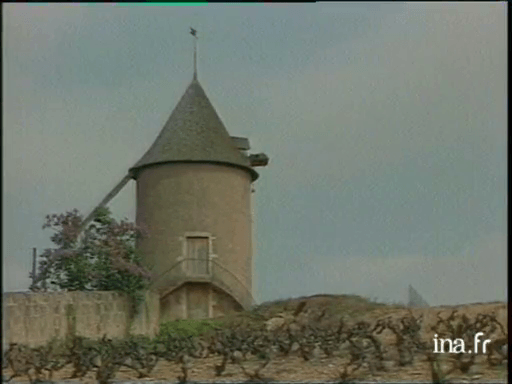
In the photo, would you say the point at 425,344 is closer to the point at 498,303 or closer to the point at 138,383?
the point at 498,303

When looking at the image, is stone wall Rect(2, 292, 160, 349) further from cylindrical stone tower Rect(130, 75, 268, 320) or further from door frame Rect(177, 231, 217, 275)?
door frame Rect(177, 231, 217, 275)

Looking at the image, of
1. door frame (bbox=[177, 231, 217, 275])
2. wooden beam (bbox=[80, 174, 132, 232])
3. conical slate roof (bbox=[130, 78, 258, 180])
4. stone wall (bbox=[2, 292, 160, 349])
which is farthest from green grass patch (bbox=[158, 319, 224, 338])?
conical slate roof (bbox=[130, 78, 258, 180])

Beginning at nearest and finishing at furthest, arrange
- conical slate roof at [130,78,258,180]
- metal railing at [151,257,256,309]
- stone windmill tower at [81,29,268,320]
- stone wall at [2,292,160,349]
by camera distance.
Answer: stone wall at [2,292,160,349] → conical slate roof at [130,78,258,180] → stone windmill tower at [81,29,268,320] → metal railing at [151,257,256,309]

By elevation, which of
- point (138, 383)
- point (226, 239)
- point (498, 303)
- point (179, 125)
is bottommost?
point (138, 383)

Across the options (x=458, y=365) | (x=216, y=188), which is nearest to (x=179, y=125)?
(x=216, y=188)

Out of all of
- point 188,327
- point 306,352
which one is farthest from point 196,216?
point 306,352

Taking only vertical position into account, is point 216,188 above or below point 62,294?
above
